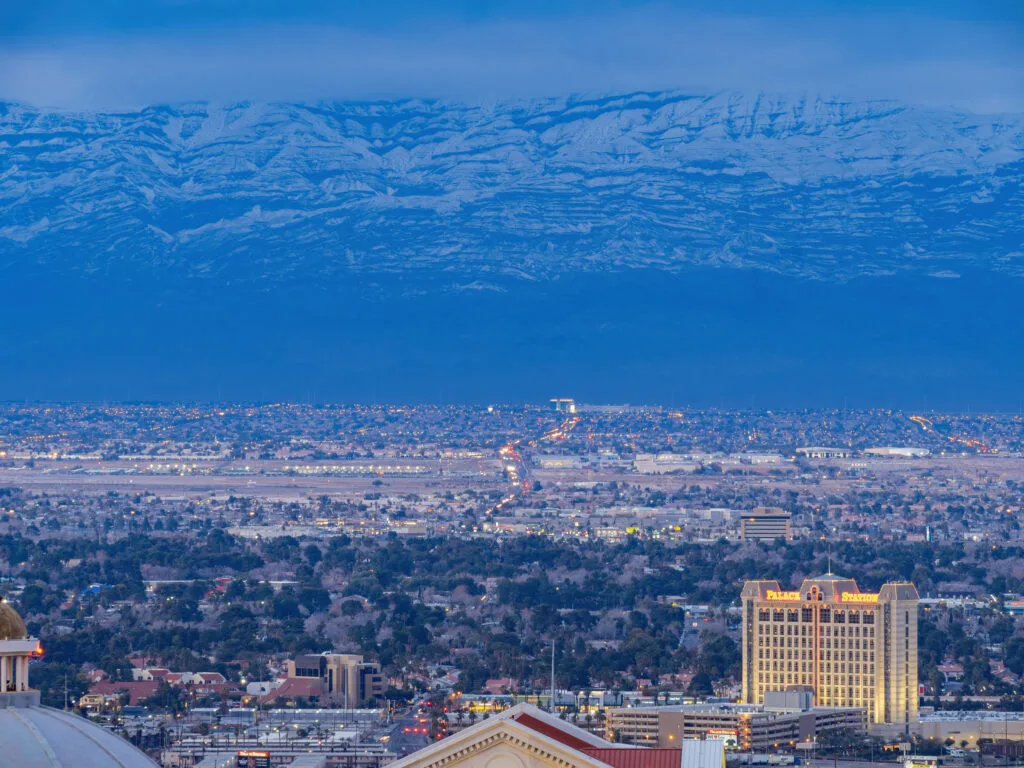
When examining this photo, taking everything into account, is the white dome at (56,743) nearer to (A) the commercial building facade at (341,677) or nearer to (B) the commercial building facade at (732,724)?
(B) the commercial building facade at (732,724)

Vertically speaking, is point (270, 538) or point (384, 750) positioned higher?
point (270, 538)

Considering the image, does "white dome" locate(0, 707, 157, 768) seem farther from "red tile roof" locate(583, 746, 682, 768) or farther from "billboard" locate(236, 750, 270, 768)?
"billboard" locate(236, 750, 270, 768)

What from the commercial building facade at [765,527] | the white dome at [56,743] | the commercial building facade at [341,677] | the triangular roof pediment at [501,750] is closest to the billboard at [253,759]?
the commercial building facade at [341,677]

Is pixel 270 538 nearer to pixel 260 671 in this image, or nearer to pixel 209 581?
pixel 209 581

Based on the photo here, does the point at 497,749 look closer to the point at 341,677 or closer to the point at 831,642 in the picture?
the point at 341,677

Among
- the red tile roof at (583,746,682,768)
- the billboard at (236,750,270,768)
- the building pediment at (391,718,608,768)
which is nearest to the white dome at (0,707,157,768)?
the building pediment at (391,718,608,768)

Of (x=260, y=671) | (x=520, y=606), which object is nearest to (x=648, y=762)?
(x=260, y=671)
